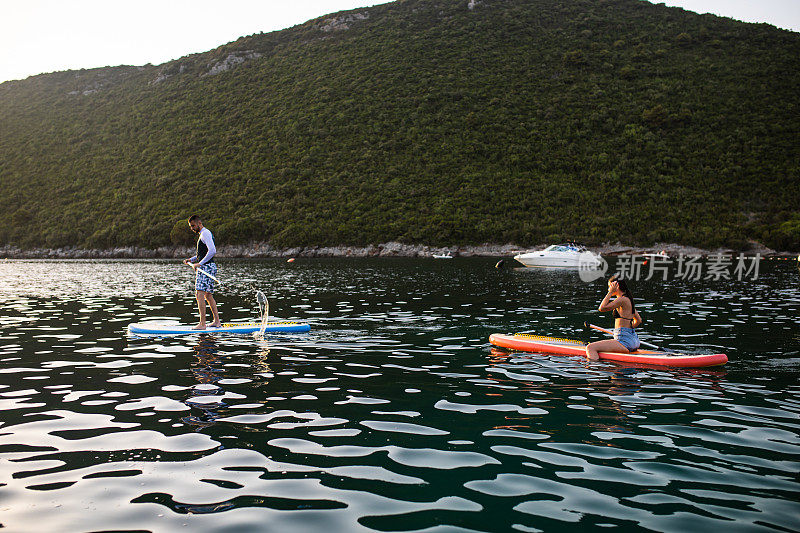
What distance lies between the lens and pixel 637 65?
104938 mm

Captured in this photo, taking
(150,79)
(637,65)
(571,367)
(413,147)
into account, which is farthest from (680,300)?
(150,79)

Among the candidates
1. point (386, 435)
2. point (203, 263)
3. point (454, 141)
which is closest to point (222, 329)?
point (203, 263)

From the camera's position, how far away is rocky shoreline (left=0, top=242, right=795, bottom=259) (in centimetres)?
7206

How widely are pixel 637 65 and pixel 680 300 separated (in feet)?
306

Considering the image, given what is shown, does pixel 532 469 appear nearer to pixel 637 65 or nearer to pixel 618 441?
pixel 618 441

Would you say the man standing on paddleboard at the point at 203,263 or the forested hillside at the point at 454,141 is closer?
the man standing on paddleboard at the point at 203,263

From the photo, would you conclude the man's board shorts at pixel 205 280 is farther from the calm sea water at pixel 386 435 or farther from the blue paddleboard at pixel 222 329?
the calm sea water at pixel 386 435

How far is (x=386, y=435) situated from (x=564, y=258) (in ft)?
175

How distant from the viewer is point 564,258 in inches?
2282

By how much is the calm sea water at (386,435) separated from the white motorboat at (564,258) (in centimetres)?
4058

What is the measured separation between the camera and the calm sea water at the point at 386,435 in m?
5.27

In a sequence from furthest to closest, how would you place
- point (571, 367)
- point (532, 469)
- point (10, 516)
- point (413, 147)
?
1. point (413, 147)
2. point (571, 367)
3. point (532, 469)
4. point (10, 516)
